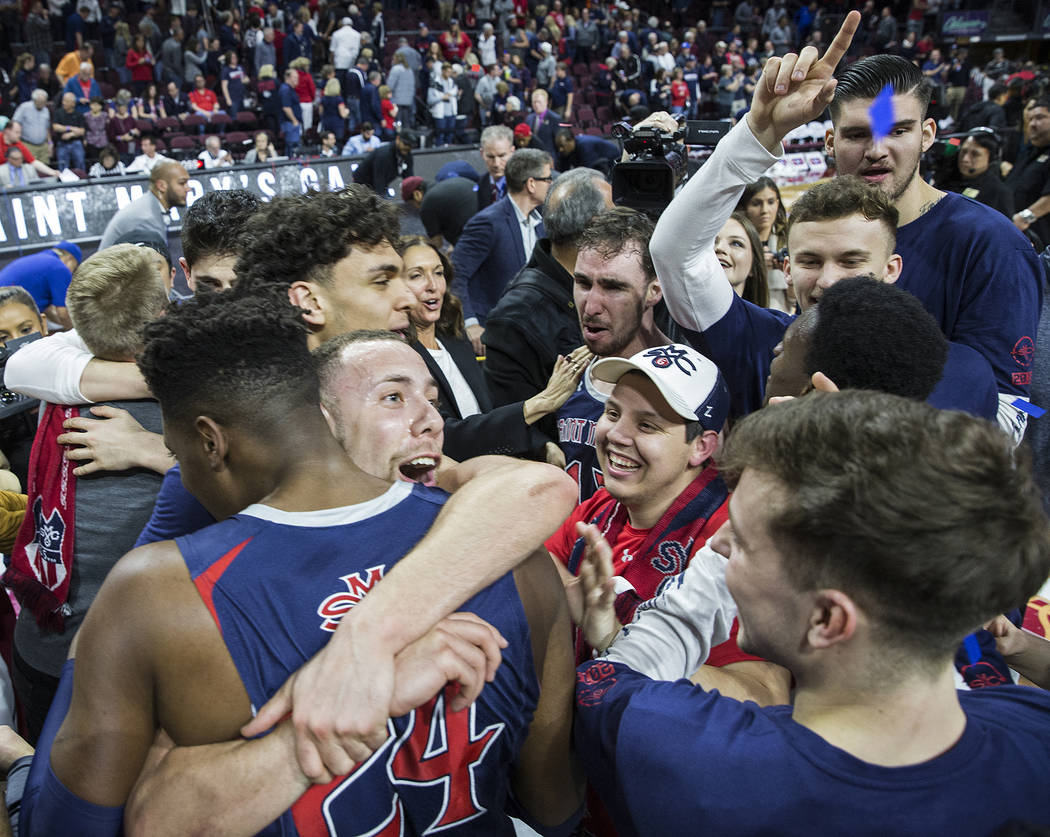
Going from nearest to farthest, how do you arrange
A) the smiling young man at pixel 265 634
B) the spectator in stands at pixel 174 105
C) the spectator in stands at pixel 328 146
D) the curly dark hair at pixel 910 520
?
the curly dark hair at pixel 910 520
the smiling young man at pixel 265 634
the spectator in stands at pixel 328 146
the spectator in stands at pixel 174 105

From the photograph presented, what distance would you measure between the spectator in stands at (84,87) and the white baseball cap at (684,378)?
572 inches

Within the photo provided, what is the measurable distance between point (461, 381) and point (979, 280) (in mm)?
1881

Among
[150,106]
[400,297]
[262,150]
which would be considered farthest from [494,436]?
[150,106]

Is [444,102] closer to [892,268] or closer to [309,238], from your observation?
[309,238]

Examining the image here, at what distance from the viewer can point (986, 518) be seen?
1164 mm

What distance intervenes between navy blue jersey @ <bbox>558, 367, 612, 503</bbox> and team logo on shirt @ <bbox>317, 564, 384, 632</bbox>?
147 cm

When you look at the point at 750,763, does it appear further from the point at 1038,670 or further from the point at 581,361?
the point at 581,361

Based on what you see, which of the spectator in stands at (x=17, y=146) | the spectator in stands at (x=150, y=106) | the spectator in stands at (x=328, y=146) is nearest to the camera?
the spectator in stands at (x=17, y=146)

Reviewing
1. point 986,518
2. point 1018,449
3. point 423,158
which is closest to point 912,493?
point 986,518

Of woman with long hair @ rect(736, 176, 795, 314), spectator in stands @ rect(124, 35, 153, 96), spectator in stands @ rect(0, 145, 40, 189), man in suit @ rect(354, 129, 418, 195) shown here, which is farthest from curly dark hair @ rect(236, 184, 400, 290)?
spectator in stands @ rect(124, 35, 153, 96)

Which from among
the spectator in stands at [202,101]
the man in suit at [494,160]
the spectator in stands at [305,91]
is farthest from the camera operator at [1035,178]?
the spectator in stands at [202,101]

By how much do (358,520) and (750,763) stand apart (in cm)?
68

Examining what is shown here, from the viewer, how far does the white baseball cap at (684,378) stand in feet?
7.38

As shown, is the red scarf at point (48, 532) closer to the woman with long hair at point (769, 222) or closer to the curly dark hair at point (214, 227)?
the curly dark hair at point (214, 227)
